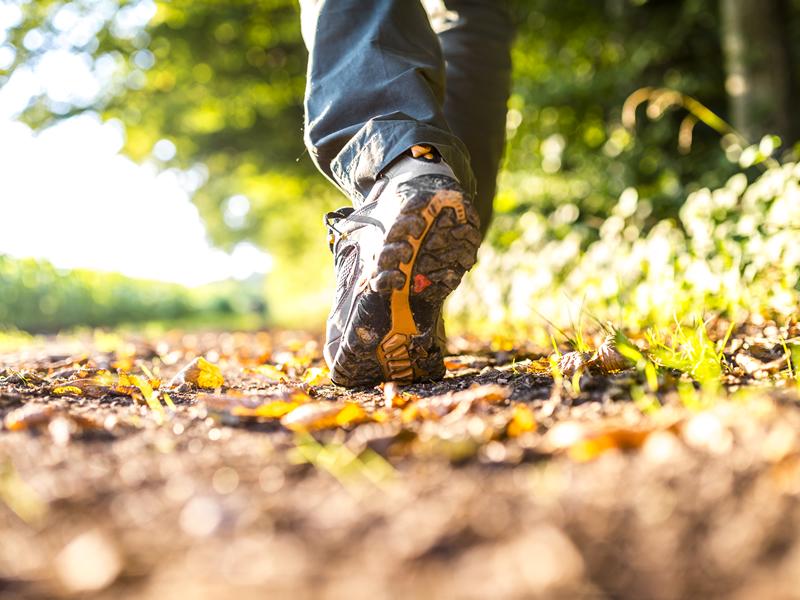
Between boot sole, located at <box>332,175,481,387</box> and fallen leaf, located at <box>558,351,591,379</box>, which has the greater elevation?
boot sole, located at <box>332,175,481,387</box>

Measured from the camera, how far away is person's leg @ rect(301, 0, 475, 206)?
152cm

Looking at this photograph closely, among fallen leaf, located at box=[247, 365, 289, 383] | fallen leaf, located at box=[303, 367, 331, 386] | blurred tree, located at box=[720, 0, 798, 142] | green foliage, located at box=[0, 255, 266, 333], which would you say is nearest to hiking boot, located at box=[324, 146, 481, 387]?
fallen leaf, located at box=[303, 367, 331, 386]

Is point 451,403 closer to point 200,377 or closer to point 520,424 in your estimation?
point 520,424

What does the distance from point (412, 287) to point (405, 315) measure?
A: 0.07 m

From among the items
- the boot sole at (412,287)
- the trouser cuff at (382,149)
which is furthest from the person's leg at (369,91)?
the boot sole at (412,287)

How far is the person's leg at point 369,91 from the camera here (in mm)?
1519

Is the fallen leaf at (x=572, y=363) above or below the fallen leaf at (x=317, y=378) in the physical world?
above

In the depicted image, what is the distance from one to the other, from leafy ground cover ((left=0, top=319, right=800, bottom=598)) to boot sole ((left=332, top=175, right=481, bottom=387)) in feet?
0.99

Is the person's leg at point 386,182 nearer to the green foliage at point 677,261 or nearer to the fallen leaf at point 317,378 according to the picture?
the fallen leaf at point 317,378

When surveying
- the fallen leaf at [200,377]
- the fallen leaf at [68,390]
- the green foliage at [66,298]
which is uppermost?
the fallen leaf at [68,390]

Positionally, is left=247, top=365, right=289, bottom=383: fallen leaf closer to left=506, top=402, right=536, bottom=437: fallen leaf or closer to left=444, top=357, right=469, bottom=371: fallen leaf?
left=444, top=357, right=469, bottom=371: fallen leaf

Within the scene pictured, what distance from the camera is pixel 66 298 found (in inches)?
334

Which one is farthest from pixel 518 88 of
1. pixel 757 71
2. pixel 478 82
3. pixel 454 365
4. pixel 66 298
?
pixel 66 298

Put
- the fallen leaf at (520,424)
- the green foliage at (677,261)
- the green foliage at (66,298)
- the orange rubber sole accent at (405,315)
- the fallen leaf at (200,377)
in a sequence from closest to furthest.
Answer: the fallen leaf at (520,424) → the orange rubber sole accent at (405,315) → the fallen leaf at (200,377) → the green foliage at (677,261) → the green foliage at (66,298)
